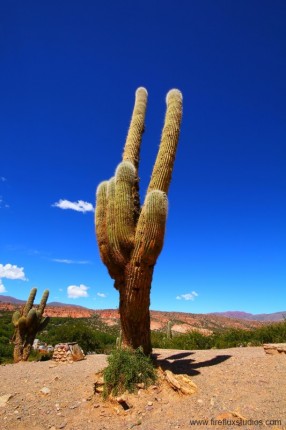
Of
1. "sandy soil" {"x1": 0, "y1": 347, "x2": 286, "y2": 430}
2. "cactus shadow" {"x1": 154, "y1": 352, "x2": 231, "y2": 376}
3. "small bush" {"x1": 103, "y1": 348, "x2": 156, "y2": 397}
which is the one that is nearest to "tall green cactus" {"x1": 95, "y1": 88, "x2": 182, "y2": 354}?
"small bush" {"x1": 103, "y1": 348, "x2": 156, "y2": 397}

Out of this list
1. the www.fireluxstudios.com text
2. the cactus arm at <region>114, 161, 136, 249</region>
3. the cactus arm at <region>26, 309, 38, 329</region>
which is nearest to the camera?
the www.fireluxstudios.com text

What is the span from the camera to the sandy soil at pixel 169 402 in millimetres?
5527

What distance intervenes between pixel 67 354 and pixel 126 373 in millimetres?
5358

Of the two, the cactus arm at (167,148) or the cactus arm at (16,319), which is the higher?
the cactus arm at (167,148)

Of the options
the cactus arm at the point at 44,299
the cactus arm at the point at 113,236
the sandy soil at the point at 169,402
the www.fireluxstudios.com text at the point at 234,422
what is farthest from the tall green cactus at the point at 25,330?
the www.fireluxstudios.com text at the point at 234,422

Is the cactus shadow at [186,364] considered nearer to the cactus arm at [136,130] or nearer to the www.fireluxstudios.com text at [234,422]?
the www.fireluxstudios.com text at [234,422]

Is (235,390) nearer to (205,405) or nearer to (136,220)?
(205,405)

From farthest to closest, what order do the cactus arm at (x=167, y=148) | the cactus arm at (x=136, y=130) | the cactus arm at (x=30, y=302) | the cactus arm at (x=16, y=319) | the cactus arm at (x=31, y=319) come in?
the cactus arm at (x=30, y=302) < the cactus arm at (x=16, y=319) < the cactus arm at (x=31, y=319) < the cactus arm at (x=136, y=130) < the cactus arm at (x=167, y=148)

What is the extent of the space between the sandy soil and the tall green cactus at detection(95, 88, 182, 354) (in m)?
1.57

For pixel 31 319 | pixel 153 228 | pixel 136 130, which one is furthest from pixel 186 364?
pixel 31 319

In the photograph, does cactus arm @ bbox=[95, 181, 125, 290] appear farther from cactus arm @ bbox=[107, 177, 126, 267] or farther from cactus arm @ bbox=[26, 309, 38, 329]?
cactus arm @ bbox=[26, 309, 38, 329]

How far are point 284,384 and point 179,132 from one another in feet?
21.3

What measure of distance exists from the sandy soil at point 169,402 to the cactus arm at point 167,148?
4.55m

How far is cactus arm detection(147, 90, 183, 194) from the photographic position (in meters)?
8.52
